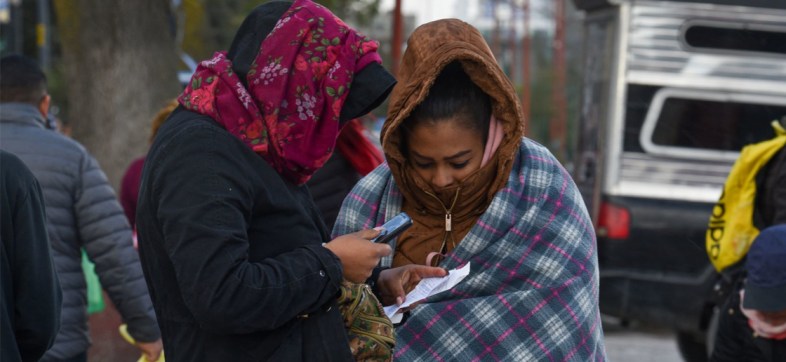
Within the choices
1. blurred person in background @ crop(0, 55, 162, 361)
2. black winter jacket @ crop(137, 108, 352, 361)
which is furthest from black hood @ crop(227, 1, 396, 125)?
blurred person in background @ crop(0, 55, 162, 361)

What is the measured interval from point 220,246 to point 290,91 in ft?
1.19

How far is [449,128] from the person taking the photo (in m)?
2.88

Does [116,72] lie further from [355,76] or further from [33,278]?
[355,76]

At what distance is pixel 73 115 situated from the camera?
8.33 metres

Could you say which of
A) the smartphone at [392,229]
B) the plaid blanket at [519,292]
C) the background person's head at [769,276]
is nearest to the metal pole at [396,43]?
the background person's head at [769,276]

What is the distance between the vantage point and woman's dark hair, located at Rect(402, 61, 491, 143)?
2.90 metres

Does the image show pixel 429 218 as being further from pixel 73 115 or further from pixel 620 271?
pixel 73 115

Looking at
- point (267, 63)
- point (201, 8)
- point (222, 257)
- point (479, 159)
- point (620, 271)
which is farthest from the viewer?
point (201, 8)

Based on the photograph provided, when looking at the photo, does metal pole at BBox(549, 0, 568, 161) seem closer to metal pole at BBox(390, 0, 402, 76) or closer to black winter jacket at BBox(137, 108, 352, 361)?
metal pole at BBox(390, 0, 402, 76)

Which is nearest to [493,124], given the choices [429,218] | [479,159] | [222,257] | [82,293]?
[479,159]

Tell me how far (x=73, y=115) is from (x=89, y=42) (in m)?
0.57

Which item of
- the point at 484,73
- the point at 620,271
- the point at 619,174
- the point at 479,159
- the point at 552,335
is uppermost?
the point at 484,73

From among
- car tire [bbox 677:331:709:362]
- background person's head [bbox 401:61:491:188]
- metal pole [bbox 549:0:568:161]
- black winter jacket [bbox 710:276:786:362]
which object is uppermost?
background person's head [bbox 401:61:491:188]

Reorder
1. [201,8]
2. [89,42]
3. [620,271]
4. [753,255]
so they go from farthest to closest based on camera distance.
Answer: [201,8], [89,42], [620,271], [753,255]
